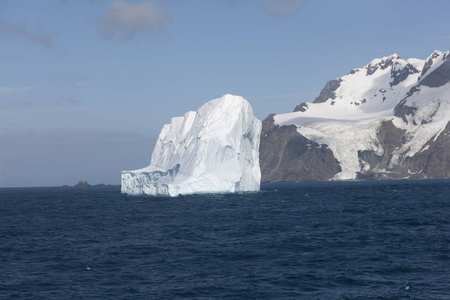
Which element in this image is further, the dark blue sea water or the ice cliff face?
the ice cliff face

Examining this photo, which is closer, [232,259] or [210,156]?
[232,259]

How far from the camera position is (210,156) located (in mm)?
82125

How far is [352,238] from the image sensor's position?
35.5m

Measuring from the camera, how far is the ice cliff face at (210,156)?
8162 centimetres

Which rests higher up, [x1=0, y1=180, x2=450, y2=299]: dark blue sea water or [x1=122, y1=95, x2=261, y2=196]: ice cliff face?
[x1=122, y1=95, x2=261, y2=196]: ice cliff face

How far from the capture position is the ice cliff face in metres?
81.6

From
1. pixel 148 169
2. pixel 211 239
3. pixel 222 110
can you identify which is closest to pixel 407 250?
pixel 211 239

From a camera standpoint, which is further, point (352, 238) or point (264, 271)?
point (352, 238)

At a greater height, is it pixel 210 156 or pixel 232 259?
pixel 210 156

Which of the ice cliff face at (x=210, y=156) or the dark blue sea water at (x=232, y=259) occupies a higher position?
the ice cliff face at (x=210, y=156)

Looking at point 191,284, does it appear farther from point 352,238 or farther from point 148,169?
point 148,169

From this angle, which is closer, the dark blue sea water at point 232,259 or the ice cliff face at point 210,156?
the dark blue sea water at point 232,259

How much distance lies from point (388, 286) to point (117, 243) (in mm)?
19084

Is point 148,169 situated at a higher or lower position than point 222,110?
lower
